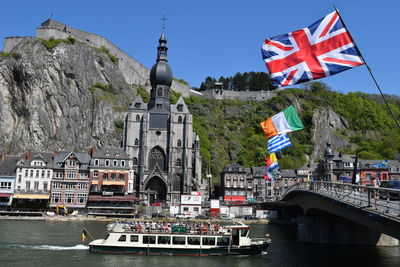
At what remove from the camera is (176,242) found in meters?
37.4

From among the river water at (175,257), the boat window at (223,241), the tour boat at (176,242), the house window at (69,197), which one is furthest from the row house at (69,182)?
the boat window at (223,241)

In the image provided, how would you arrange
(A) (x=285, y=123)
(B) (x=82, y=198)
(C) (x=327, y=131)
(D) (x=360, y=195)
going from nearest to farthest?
1. (D) (x=360, y=195)
2. (A) (x=285, y=123)
3. (B) (x=82, y=198)
4. (C) (x=327, y=131)

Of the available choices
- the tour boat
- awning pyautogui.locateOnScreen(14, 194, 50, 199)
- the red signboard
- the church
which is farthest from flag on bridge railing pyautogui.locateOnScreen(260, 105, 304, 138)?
the red signboard

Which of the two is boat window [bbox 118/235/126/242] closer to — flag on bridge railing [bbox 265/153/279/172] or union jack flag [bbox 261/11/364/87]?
flag on bridge railing [bbox 265/153/279/172]

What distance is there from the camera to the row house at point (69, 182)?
74.4m

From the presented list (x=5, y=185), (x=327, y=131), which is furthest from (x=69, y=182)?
(x=327, y=131)

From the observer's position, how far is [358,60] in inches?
687

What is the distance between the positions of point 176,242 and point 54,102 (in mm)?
68823

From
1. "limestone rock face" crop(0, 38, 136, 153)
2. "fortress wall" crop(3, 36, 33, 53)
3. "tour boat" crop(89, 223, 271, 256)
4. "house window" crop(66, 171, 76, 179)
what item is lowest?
"tour boat" crop(89, 223, 271, 256)

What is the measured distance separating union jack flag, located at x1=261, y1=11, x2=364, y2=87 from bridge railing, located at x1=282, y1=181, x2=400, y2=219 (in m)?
6.38

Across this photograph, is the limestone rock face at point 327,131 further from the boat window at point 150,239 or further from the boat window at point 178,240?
the boat window at point 150,239

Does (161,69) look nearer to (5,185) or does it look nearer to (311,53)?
(5,185)

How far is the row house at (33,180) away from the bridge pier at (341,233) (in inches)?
1942

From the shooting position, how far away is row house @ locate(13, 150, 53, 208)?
72500 millimetres
